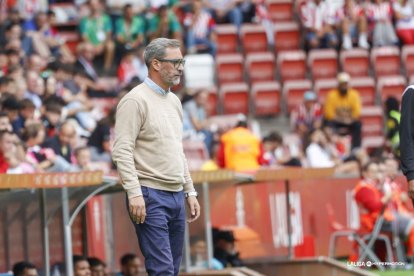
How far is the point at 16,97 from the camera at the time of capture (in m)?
14.0

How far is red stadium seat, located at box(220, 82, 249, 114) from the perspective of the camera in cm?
2095

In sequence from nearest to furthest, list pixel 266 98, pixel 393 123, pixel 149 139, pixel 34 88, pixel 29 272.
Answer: pixel 149 139
pixel 29 272
pixel 34 88
pixel 393 123
pixel 266 98

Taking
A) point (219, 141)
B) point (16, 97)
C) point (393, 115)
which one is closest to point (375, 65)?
point (393, 115)

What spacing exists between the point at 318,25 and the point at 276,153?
5.53m

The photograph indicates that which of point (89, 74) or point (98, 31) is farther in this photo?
point (98, 31)

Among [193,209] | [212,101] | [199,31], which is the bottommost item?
[193,209]

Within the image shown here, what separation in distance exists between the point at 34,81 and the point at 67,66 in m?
2.22

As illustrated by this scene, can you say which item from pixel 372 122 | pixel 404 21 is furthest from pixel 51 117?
pixel 404 21

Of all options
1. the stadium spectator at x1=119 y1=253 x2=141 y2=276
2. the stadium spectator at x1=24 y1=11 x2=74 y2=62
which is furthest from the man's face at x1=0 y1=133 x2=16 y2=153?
the stadium spectator at x1=24 y1=11 x2=74 y2=62

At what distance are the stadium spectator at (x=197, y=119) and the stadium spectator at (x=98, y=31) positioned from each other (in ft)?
8.45

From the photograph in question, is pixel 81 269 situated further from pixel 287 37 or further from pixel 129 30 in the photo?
pixel 287 37

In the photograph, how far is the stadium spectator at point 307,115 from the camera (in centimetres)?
1995

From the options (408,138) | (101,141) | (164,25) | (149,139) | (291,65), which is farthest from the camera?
(291,65)

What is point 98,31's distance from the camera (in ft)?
67.3
